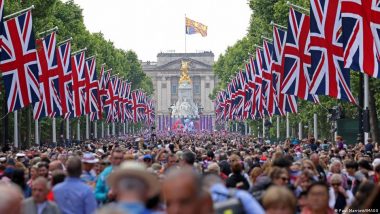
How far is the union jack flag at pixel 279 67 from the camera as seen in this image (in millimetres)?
41969

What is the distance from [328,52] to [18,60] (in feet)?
29.1

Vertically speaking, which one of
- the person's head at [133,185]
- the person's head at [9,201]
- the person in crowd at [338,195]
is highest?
the person's head at [133,185]

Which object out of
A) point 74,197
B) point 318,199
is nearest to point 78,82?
point 74,197

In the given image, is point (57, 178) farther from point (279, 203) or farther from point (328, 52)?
point (328, 52)

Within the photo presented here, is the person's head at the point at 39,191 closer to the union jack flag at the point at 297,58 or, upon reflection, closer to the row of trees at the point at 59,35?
the union jack flag at the point at 297,58

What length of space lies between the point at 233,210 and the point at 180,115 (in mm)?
159899

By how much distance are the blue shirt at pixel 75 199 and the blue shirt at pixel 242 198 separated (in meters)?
4.55

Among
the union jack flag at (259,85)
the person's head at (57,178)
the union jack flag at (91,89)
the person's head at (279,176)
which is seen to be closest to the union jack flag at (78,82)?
the union jack flag at (91,89)

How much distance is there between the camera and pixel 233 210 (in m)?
7.48

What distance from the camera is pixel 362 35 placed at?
1033 inches

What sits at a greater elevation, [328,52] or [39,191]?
[328,52]

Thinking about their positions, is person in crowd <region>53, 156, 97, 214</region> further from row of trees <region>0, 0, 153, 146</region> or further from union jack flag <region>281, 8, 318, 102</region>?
row of trees <region>0, 0, 153, 146</region>

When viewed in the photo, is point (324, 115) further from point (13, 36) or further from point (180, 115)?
point (180, 115)

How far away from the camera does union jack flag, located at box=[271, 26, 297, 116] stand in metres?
42.0
